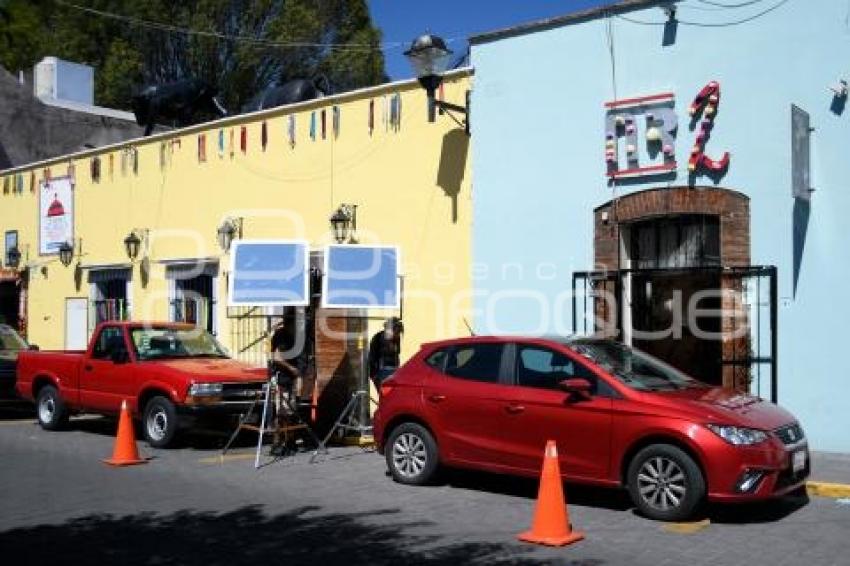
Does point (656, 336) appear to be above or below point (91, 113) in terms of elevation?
below

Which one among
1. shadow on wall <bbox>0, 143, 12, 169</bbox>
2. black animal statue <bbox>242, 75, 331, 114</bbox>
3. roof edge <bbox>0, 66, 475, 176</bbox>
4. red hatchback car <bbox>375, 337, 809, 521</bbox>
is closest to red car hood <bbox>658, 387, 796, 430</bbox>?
red hatchback car <bbox>375, 337, 809, 521</bbox>

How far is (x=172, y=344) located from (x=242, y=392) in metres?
1.82

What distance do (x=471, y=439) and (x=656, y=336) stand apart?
4.14m

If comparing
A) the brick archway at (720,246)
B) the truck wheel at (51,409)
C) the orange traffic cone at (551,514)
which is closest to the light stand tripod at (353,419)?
the brick archway at (720,246)

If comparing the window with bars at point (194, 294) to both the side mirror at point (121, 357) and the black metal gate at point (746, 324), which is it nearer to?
the side mirror at point (121, 357)

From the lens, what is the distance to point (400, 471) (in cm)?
1012

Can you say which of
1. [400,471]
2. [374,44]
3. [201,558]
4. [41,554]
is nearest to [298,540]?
[201,558]

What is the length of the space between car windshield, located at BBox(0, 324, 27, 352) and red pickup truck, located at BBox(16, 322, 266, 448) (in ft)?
8.16

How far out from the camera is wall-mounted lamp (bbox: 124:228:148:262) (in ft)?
63.8

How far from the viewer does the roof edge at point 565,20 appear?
12.4 m

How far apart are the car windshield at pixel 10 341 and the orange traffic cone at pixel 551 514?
1306cm

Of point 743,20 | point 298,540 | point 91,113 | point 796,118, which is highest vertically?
point 91,113

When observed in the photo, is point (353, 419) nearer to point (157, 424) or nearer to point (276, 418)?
point (276, 418)

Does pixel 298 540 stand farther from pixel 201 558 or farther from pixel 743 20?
pixel 743 20
